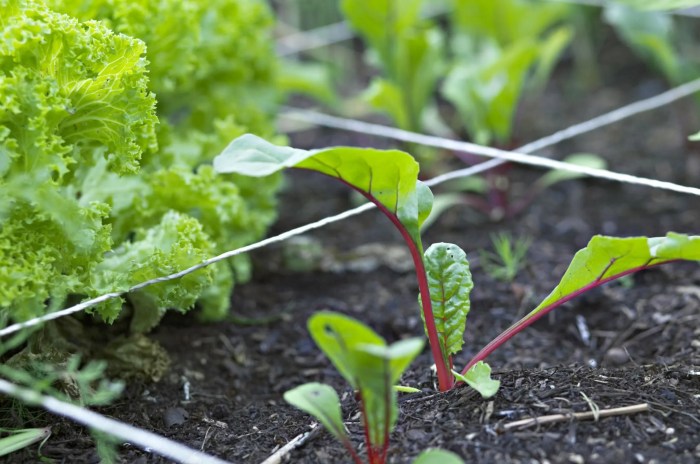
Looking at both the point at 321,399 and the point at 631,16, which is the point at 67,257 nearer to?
the point at 321,399

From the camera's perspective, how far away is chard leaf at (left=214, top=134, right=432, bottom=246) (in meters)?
1.46

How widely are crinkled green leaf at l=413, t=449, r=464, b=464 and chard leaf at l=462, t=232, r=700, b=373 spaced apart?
379 mm

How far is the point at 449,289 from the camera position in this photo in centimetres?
168

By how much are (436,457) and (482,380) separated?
278 millimetres

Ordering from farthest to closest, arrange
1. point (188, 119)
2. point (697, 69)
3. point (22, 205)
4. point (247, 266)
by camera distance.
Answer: point (697, 69) → point (188, 119) → point (247, 266) → point (22, 205)

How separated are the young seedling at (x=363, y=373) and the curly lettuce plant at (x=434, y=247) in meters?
0.25

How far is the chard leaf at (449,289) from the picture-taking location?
1.67m

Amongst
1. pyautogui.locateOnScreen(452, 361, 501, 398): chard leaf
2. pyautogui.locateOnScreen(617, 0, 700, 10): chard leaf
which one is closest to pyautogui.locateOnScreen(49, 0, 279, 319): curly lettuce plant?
pyautogui.locateOnScreen(452, 361, 501, 398): chard leaf

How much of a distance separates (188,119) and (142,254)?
3.03 feet

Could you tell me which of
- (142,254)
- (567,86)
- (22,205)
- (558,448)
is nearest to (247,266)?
(142,254)

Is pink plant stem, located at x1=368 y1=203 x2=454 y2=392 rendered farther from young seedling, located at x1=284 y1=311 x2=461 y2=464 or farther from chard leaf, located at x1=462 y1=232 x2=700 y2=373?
young seedling, located at x1=284 y1=311 x2=461 y2=464

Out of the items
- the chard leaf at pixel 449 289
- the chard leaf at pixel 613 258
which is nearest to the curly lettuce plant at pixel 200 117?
the chard leaf at pixel 449 289

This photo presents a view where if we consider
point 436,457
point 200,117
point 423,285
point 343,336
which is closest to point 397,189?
point 423,285

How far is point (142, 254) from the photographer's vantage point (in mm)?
1892
